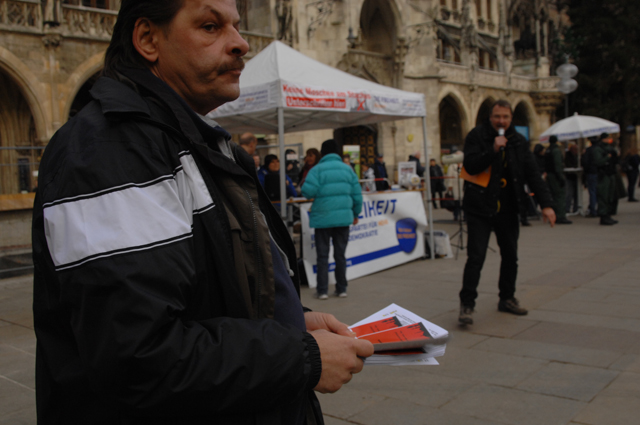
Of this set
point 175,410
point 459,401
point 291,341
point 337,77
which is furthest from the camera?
point 337,77

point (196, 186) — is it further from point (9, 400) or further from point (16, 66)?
point (16, 66)

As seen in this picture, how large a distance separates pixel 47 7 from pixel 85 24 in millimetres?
1074

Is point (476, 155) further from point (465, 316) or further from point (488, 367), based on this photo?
point (488, 367)

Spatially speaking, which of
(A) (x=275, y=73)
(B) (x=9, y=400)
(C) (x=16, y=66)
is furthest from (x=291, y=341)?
(C) (x=16, y=66)

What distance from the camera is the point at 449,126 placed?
35.7m

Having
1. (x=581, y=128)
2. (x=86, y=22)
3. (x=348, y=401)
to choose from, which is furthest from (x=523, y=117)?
(x=348, y=401)

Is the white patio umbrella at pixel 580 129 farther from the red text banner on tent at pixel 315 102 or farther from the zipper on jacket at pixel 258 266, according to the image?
the zipper on jacket at pixel 258 266

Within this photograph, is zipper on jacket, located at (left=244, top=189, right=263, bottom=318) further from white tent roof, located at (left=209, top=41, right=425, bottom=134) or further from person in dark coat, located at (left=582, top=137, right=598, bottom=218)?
person in dark coat, located at (left=582, top=137, right=598, bottom=218)

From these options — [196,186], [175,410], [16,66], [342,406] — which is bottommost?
[342,406]

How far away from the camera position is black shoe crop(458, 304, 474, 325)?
5378 millimetres

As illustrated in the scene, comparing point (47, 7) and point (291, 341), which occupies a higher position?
point (47, 7)

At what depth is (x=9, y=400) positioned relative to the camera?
386 centimetres

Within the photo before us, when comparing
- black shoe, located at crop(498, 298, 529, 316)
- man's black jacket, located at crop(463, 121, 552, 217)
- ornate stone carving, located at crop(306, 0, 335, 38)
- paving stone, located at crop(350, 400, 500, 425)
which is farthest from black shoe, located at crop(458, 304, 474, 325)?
ornate stone carving, located at crop(306, 0, 335, 38)

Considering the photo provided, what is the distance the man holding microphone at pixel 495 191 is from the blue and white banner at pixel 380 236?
2.78 metres
